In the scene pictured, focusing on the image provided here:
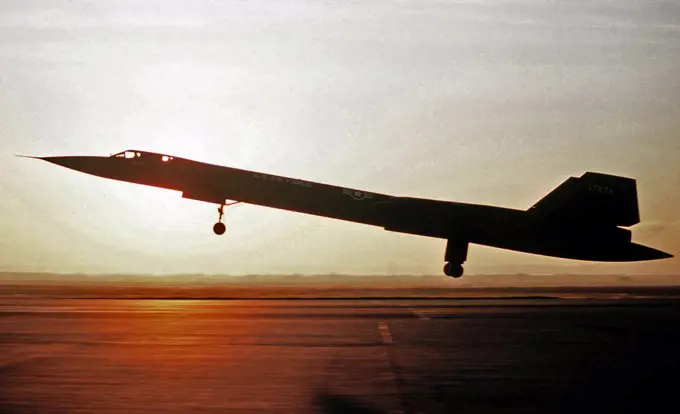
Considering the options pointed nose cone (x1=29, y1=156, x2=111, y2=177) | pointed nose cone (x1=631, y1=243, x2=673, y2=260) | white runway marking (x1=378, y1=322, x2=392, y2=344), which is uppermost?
pointed nose cone (x1=631, y1=243, x2=673, y2=260)

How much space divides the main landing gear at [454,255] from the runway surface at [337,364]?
22.9 metres

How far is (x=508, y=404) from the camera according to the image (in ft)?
40.3

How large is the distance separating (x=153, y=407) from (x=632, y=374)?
331 inches

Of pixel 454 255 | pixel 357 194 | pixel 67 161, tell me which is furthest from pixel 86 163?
pixel 454 255

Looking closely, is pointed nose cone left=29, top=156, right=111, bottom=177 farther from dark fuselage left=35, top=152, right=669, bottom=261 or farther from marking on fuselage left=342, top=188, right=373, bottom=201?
marking on fuselage left=342, top=188, right=373, bottom=201

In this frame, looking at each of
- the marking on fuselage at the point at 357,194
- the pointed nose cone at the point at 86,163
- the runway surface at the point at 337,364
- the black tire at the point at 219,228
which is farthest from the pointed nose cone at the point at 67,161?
the runway surface at the point at 337,364

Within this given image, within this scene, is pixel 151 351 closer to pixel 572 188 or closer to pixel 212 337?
pixel 212 337

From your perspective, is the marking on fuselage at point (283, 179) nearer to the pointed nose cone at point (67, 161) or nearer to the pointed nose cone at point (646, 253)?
the pointed nose cone at point (67, 161)

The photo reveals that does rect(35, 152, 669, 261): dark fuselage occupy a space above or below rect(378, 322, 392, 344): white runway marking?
above

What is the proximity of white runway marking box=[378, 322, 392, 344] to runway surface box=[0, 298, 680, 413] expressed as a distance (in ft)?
0.17

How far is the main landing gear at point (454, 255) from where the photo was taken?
53156 mm

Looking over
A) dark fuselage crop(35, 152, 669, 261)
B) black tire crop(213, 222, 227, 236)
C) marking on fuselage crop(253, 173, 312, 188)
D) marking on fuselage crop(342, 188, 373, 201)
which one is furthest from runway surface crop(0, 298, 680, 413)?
marking on fuselage crop(342, 188, 373, 201)

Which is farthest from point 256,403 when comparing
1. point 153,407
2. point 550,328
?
point 550,328

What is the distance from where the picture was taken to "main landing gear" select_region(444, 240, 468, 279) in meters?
53.2
